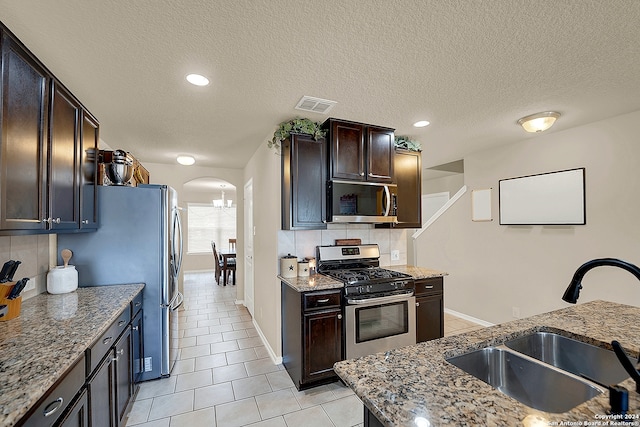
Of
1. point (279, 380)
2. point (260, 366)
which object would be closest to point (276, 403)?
point (279, 380)

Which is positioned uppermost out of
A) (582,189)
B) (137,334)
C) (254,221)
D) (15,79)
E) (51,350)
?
(15,79)

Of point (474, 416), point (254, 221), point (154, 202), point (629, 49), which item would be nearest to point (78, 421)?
point (474, 416)

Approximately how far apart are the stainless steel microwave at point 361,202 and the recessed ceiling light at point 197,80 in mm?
1369

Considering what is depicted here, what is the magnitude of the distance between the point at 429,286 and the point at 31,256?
133 inches

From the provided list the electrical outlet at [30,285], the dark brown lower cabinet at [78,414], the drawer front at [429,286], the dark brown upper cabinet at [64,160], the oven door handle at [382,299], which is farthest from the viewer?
the drawer front at [429,286]

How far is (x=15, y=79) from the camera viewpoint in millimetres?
Answer: 1406

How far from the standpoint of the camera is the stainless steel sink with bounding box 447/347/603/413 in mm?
997

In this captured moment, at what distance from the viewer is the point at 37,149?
5.18 feet

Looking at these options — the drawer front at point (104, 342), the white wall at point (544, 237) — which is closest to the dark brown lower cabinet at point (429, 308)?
the white wall at point (544, 237)

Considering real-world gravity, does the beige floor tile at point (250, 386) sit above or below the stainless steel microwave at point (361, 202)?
below

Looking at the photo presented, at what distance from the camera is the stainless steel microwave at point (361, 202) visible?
2855mm

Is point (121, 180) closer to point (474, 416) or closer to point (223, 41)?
point (223, 41)

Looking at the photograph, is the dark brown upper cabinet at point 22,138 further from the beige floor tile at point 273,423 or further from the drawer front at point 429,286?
the drawer front at point 429,286

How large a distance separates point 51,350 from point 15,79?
1.29 metres
